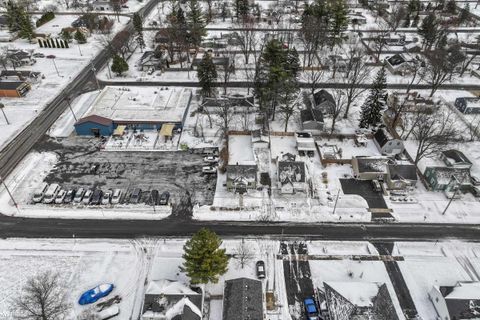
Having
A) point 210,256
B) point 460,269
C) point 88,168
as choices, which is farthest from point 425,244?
point 88,168

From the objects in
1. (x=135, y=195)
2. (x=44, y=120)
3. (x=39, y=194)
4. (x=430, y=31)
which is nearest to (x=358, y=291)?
(x=135, y=195)

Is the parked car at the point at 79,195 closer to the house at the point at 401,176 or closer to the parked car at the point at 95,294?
the parked car at the point at 95,294

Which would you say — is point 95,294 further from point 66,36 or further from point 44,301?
point 66,36

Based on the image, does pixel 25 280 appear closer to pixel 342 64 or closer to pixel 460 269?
pixel 460 269

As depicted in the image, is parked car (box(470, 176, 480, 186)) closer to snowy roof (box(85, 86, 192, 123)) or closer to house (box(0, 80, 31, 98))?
snowy roof (box(85, 86, 192, 123))

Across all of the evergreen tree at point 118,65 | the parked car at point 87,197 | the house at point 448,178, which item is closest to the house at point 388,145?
the house at point 448,178
